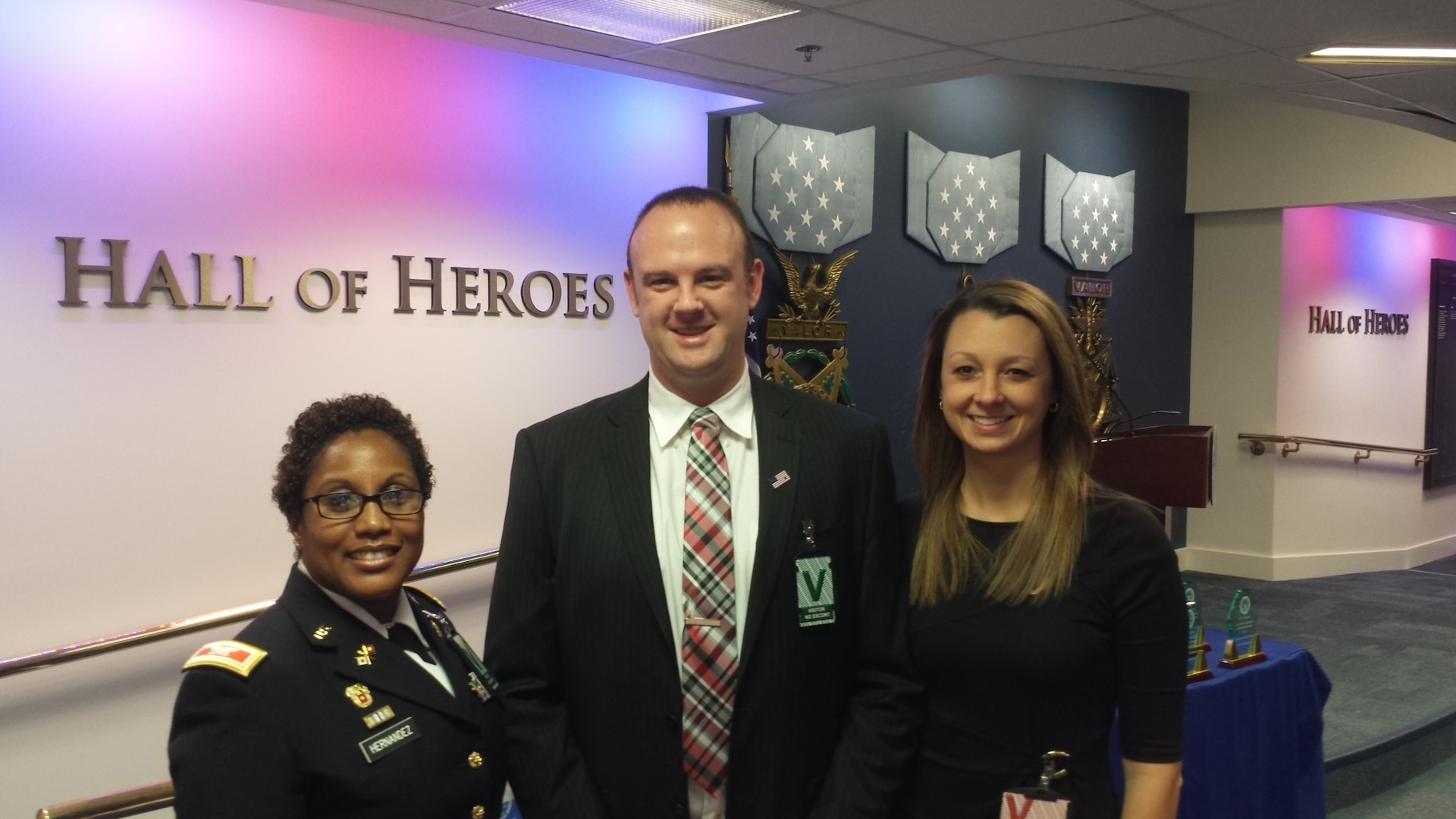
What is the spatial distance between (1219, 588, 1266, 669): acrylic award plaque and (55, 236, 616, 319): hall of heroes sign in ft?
8.53

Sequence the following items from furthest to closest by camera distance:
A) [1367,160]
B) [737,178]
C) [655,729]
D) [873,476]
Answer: [1367,160]
[737,178]
[873,476]
[655,729]

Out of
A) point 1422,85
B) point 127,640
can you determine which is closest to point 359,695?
point 127,640

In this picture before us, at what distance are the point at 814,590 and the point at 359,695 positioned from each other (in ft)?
2.23

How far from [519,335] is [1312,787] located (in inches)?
124

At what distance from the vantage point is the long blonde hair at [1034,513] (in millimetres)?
1889

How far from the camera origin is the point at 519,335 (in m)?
4.43

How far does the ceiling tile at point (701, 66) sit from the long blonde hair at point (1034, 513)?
7.48 feet

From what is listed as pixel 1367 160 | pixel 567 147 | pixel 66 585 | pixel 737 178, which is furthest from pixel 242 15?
pixel 1367 160

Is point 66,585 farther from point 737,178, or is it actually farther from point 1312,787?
point 1312,787

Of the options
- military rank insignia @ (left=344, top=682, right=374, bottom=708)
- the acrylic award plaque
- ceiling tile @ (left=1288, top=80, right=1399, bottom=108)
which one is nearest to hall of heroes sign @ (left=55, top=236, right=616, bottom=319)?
military rank insignia @ (left=344, top=682, right=374, bottom=708)

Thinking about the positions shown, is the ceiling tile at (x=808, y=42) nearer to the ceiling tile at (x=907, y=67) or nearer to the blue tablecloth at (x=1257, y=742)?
the ceiling tile at (x=907, y=67)

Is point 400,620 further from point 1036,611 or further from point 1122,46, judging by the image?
point 1122,46

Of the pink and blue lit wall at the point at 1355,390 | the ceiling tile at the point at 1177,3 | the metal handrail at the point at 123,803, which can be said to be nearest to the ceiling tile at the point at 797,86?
the ceiling tile at the point at 1177,3

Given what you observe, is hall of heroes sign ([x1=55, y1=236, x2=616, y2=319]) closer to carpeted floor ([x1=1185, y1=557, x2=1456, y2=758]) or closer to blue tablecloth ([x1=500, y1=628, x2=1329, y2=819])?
blue tablecloth ([x1=500, y1=628, x2=1329, y2=819])
